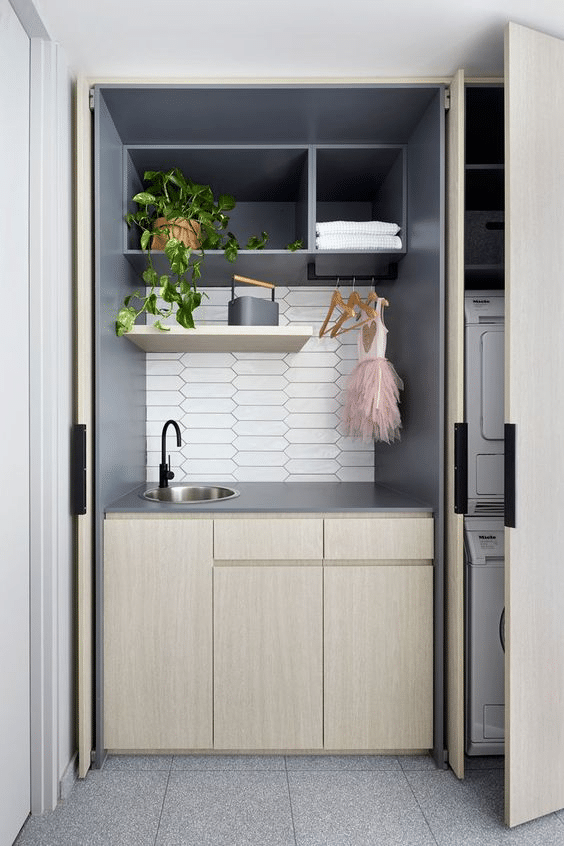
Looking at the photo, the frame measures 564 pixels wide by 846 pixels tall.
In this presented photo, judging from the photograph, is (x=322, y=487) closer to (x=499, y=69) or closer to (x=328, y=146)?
(x=328, y=146)

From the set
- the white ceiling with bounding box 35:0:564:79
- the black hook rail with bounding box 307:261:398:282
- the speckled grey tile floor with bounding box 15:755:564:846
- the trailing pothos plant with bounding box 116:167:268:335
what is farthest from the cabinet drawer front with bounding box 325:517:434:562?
the white ceiling with bounding box 35:0:564:79

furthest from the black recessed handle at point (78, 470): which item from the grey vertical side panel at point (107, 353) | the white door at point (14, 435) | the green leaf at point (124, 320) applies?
the green leaf at point (124, 320)

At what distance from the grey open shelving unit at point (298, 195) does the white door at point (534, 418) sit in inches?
12.6

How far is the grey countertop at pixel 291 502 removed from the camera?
2.14 metres

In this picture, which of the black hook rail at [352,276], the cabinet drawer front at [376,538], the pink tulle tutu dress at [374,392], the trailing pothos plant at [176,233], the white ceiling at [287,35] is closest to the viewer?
the white ceiling at [287,35]

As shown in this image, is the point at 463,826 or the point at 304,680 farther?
the point at 304,680

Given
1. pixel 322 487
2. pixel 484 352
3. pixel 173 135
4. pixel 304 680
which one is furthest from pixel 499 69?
pixel 304 680

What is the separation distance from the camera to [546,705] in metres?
1.81

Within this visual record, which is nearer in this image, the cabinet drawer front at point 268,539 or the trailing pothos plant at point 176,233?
the cabinet drawer front at point 268,539

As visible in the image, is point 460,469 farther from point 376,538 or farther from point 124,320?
point 124,320

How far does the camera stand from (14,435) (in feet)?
5.70

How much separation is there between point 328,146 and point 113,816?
235 centimetres

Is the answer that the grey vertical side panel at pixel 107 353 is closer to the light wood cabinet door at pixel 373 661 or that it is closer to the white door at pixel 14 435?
the white door at pixel 14 435

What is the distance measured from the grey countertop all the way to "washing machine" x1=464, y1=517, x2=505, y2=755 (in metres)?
0.28
